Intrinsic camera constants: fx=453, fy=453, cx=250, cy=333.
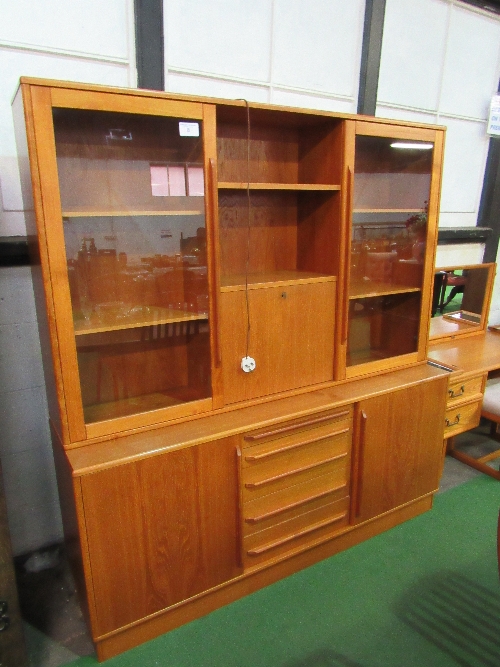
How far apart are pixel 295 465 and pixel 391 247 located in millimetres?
1287

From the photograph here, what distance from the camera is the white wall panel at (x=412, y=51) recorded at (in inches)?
103

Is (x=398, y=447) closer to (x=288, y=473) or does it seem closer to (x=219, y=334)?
(x=288, y=473)

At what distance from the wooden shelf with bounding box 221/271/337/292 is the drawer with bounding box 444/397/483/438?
128 centimetres

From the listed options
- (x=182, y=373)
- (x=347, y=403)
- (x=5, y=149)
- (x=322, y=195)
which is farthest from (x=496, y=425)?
(x=5, y=149)

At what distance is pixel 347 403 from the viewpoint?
83.3 inches

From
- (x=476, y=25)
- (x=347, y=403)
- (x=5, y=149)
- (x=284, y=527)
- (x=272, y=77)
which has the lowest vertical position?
(x=284, y=527)

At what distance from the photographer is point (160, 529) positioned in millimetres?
1757

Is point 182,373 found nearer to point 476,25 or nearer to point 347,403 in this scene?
point 347,403

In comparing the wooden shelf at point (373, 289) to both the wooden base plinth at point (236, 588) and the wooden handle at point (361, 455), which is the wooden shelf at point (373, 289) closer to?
the wooden handle at point (361, 455)

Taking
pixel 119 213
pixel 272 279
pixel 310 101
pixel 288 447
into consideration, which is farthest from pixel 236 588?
pixel 310 101

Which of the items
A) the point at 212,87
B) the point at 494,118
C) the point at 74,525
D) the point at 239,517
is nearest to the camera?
the point at 74,525

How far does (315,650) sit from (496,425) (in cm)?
228

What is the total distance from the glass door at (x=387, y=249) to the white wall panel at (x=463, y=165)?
91 centimetres

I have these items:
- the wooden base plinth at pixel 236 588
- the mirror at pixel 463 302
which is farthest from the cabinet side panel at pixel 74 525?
the mirror at pixel 463 302
